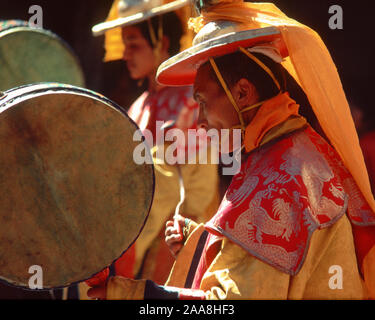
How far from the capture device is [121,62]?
853 cm

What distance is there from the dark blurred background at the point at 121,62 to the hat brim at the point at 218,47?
3735 mm

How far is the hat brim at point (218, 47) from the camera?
2.60 metres

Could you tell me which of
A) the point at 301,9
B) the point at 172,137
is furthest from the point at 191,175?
the point at 301,9

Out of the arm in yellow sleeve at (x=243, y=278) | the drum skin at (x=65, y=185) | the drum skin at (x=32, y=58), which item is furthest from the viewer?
the drum skin at (x=32, y=58)

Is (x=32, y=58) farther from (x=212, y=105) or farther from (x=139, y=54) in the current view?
(x=212, y=105)

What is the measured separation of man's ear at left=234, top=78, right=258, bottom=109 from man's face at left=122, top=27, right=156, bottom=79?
2817mm

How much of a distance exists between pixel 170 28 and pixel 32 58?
1.54 m

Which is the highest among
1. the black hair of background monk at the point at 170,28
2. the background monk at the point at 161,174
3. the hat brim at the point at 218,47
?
the black hair of background monk at the point at 170,28

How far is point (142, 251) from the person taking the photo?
490cm

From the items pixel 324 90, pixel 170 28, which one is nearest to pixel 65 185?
pixel 324 90

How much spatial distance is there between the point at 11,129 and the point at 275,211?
0.89 metres

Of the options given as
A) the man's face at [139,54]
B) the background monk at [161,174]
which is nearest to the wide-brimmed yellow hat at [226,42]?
the background monk at [161,174]

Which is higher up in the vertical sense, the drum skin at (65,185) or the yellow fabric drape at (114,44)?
the yellow fabric drape at (114,44)

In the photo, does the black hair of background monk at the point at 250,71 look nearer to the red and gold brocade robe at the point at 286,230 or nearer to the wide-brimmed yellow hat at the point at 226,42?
the wide-brimmed yellow hat at the point at 226,42
